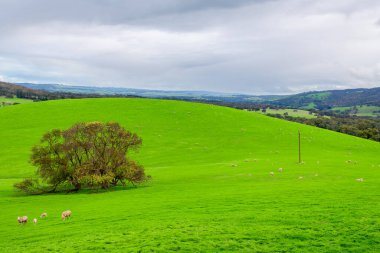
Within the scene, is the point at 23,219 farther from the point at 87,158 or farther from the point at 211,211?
the point at 87,158

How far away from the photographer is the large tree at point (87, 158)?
4566cm

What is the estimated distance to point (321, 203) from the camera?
25016 millimetres

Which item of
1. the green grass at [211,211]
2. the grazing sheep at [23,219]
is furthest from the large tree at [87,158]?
the grazing sheep at [23,219]

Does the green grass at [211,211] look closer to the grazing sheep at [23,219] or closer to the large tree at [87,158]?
the grazing sheep at [23,219]

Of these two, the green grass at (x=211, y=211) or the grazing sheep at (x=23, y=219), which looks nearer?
the green grass at (x=211, y=211)

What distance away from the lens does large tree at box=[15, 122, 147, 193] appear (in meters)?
45.7

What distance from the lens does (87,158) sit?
155 feet

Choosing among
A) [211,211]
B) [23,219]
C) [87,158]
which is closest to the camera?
[211,211]

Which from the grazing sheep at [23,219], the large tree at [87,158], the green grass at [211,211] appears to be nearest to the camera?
the green grass at [211,211]

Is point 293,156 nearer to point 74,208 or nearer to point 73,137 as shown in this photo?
point 73,137

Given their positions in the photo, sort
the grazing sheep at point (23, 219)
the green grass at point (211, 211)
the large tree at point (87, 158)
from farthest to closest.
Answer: the large tree at point (87, 158) → the grazing sheep at point (23, 219) → the green grass at point (211, 211)

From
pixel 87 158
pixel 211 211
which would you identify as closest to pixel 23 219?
pixel 211 211

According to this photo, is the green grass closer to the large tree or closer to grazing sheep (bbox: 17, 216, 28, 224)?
grazing sheep (bbox: 17, 216, 28, 224)

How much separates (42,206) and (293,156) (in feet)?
163
